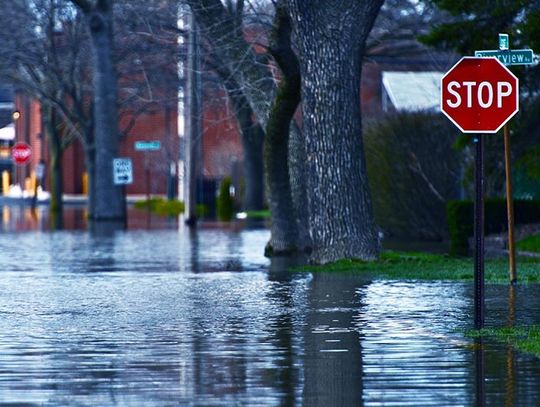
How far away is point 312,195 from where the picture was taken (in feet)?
80.7

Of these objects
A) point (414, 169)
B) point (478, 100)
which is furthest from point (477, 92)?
point (414, 169)

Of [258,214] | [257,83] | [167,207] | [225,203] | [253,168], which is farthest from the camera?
[167,207]

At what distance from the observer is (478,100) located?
48.2 ft

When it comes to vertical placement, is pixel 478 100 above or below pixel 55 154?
below

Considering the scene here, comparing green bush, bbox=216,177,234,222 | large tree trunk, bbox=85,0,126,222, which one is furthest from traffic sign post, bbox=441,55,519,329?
green bush, bbox=216,177,234,222

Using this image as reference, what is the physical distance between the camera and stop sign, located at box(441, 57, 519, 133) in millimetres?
14562

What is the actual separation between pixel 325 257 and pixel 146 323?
890cm

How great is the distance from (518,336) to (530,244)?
15420 mm

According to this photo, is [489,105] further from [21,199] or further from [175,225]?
[21,199]

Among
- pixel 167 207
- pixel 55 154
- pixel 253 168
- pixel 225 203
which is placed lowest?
pixel 167 207

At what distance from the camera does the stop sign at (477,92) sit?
1456cm

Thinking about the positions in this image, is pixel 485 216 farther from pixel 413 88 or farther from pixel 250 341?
pixel 413 88

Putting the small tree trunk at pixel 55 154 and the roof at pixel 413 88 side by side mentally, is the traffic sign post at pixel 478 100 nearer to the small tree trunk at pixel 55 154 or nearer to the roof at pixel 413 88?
the roof at pixel 413 88

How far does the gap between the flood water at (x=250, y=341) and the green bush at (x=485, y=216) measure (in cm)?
701
